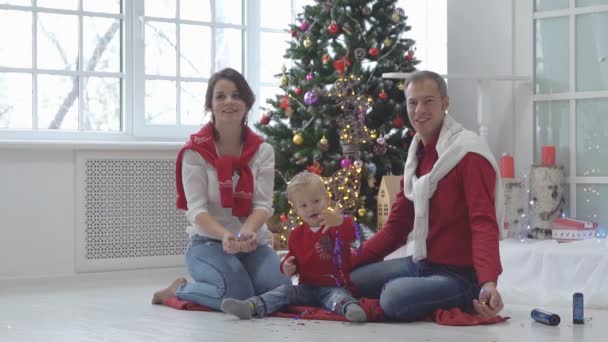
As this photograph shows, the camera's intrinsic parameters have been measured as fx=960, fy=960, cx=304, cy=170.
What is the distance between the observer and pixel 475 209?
307 centimetres

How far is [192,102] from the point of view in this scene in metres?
5.79

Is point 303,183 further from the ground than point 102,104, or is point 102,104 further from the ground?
point 102,104

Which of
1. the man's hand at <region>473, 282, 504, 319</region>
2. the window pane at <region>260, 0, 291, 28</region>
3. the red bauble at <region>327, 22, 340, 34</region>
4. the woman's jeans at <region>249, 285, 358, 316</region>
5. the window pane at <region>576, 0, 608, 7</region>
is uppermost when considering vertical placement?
the window pane at <region>260, 0, 291, 28</region>

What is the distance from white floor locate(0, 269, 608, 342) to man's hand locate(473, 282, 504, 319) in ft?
0.26

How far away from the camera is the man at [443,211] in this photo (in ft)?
10.2

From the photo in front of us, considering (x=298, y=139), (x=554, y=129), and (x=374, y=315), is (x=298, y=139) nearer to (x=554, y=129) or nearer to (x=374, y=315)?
(x=554, y=129)

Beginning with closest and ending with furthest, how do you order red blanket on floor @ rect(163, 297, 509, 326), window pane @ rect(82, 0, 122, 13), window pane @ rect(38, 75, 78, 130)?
red blanket on floor @ rect(163, 297, 509, 326)
window pane @ rect(38, 75, 78, 130)
window pane @ rect(82, 0, 122, 13)

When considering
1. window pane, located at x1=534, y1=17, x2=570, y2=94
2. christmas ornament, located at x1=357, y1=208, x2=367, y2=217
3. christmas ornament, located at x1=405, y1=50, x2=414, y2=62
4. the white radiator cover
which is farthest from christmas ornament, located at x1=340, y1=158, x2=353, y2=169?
window pane, located at x1=534, y1=17, x2=570, y2=94

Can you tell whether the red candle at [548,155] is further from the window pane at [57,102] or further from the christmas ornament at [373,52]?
the window pane at [57,102]

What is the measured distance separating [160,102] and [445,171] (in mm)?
2837

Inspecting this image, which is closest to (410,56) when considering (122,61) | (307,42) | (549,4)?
(307,42)

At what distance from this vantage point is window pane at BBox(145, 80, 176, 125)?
221 inches

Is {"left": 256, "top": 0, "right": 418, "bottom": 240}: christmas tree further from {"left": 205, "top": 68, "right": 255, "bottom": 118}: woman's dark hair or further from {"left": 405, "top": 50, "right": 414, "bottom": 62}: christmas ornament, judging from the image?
{"left": 205, "top": 68, "right": 255, "bottom": 118}: woman's dark hair

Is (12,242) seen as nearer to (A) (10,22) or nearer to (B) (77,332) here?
(A) (10,22)
